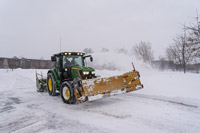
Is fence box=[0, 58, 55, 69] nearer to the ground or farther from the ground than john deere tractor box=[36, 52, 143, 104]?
farther from the ground

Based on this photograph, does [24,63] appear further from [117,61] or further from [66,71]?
[66,71]

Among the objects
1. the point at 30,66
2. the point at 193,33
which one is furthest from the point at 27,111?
the point at 30,66

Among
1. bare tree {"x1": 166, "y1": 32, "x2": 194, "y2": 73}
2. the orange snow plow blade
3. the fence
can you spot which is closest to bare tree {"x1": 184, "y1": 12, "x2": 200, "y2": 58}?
bare tree {"x1": 166, "y1": 32, "x2": 194, "y2": 73}

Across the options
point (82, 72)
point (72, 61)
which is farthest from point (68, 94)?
point (72, 61)

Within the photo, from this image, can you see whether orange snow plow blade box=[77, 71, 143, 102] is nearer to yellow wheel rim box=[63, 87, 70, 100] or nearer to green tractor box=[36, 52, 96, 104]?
green tractor box=[36, 52, 96, 104]

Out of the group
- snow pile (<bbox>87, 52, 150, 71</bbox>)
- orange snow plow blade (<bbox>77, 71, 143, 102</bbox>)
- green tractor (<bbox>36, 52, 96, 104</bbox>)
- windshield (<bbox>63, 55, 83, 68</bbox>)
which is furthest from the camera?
snow pile (<bbox>87, 52, 150, 71</bbox>)

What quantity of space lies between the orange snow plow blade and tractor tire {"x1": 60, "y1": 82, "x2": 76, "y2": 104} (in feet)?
2.19

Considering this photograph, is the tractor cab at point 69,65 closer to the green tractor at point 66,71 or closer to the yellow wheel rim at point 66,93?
the green tractor at point 66,71

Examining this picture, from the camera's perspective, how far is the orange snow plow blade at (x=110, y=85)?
183 inches

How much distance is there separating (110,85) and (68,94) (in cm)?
165

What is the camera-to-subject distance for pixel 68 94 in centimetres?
549

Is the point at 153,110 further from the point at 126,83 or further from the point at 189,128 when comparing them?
the point at 126,83

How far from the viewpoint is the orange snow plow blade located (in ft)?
15.3

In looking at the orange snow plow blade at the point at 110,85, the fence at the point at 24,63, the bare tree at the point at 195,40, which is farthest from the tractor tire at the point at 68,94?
the fence at the point at 24,63
